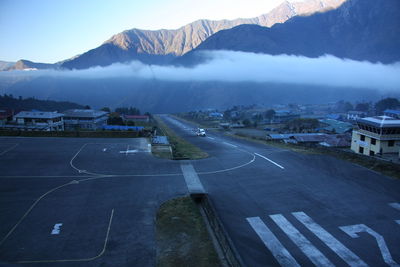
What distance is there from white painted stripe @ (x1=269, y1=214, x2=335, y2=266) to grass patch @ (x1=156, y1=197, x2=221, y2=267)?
207 inches

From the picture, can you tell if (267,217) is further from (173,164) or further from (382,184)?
(173,164)

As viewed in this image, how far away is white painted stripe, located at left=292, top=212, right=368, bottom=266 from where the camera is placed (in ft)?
53.3

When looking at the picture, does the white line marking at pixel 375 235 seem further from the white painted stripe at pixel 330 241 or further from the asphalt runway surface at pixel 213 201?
the white painted stripe at pixel 330 241

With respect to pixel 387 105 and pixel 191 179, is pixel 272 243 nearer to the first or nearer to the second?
pixel 191 179

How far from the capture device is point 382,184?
2831 cm

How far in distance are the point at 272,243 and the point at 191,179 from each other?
13.8 m

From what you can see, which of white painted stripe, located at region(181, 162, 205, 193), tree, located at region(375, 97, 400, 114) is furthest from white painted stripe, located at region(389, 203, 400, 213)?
tree, located at region(375, 97, 400, 114)

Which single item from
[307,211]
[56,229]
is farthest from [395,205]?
[56,229]

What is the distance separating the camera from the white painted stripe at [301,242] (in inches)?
638

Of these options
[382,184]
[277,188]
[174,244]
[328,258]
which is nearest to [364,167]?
[382,184]

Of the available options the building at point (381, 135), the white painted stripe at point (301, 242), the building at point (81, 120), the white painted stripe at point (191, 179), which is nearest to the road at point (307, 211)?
the white painted stripe at point (301, 242)

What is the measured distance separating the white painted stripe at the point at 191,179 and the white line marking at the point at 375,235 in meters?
12.4

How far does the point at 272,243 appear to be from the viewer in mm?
17875

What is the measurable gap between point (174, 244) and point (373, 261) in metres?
11.5
